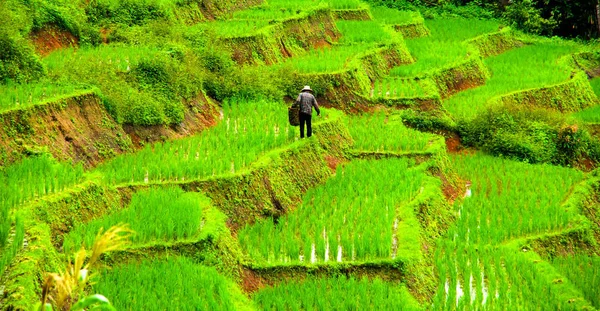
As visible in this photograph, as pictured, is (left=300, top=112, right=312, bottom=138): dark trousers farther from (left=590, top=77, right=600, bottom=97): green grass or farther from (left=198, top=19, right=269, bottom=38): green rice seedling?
(left=590, top=77, right=600, bottom=97): green grass

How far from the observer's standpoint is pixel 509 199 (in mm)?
12664

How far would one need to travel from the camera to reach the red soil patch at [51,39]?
1338cm

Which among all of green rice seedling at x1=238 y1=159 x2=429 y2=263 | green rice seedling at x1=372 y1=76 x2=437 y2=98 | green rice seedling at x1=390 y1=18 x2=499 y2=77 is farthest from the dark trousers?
green rice seedling at x1=390 y1=18 x2=499 y2=77

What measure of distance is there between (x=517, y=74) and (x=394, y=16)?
4.78 m

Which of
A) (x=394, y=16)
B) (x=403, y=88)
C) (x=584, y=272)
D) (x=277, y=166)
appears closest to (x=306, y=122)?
(x=277, y=166)

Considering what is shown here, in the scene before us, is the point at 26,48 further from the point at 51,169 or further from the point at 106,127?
the point at 51,169

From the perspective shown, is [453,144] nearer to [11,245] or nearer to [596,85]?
[596,85]

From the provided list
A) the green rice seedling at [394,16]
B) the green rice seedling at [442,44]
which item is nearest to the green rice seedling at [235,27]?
the green rice seedling at [442,44]

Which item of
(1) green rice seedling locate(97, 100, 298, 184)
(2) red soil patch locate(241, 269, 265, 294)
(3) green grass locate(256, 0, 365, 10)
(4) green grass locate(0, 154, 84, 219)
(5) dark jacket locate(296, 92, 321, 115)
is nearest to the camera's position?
(4) green grass locate(0, 154, 84, 219)

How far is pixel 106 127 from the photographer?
36.6 ft

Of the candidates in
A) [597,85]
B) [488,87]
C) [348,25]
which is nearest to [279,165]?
[488,87]

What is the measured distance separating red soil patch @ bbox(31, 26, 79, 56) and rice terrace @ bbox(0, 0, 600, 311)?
0.09ft

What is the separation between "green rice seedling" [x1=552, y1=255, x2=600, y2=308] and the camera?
10070 mm

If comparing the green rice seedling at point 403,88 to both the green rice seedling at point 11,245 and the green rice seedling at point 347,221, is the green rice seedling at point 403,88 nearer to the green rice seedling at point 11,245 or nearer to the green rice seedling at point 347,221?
the green rice seedling at point 347,221
